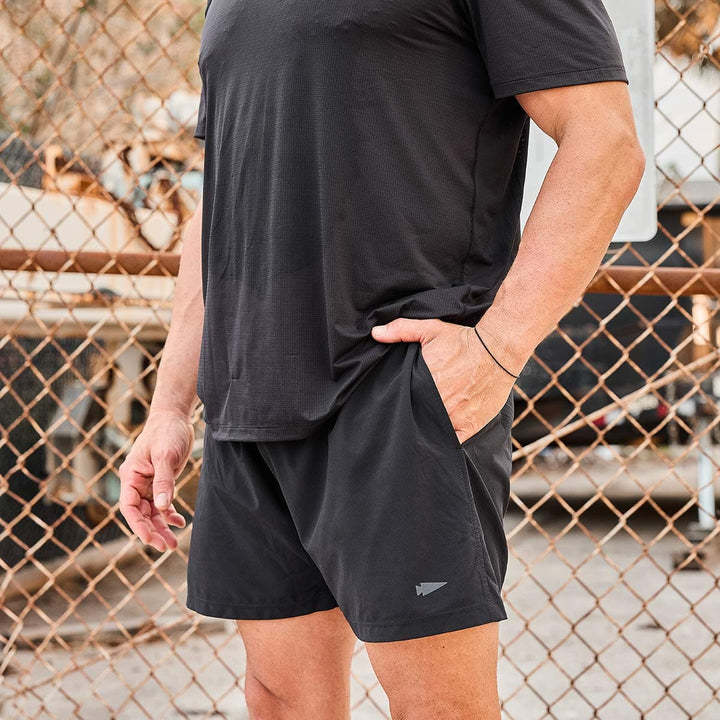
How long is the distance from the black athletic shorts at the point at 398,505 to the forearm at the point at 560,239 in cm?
12

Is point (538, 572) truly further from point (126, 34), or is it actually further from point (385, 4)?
point (126, 34)

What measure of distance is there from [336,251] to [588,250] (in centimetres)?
33

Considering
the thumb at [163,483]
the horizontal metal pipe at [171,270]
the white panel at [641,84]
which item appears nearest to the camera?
the thumb at [163,483]

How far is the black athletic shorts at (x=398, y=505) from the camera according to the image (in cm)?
116

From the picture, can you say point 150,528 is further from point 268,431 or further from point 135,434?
point 135,434

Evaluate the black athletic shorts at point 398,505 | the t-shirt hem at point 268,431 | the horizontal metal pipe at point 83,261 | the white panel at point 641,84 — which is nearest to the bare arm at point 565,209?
the black athletic shorts at point 398,505

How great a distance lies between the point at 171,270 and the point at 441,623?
1545 millimetres

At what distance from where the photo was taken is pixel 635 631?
4246mm

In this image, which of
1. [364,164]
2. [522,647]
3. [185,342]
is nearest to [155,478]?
[185,342]

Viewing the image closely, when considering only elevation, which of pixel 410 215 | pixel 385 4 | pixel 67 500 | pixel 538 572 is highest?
pixel 385 4

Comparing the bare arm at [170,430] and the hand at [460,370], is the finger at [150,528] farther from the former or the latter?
the hand at [460,370]

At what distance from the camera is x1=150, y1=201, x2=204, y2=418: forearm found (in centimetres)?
160

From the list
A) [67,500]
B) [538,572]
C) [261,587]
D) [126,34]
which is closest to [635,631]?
[538,572]

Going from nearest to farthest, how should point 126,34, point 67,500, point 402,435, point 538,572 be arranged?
point 402,435 < point 67,500 < point 538,572 < point 126,34
